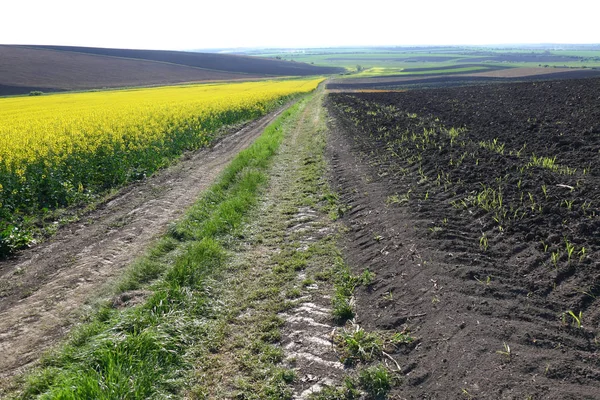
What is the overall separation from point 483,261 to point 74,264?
23.0 ft

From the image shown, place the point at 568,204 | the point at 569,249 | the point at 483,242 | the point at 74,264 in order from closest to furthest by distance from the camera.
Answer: the point at 569,249 → the point at 483,242 → the point at 568,204 → the point at 74,264

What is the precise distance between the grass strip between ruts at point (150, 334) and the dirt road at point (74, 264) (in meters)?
0.47

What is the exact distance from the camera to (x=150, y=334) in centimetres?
479

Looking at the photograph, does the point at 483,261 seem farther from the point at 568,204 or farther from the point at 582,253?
the point at 568,204

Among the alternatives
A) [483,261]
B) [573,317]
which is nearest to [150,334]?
[483,261]

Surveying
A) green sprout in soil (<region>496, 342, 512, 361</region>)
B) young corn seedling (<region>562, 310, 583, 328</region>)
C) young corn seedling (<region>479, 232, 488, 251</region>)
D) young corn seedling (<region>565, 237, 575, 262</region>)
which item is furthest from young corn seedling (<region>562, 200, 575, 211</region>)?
green sprout in soil (<region>496, 342, 512, 361</region>)

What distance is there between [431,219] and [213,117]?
20.1 metres

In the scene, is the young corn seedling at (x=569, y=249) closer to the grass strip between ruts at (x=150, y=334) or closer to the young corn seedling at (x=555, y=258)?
the young corn seedling at (x=555, y=258)

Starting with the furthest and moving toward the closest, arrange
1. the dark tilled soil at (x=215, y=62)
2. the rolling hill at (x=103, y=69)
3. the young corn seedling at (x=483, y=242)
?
the dark tilled soil at (x=215, y=62), the rolling hill at (x=103, y=69), the young corn seedling at (x=483, y=242)

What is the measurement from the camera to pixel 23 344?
513 centimetres

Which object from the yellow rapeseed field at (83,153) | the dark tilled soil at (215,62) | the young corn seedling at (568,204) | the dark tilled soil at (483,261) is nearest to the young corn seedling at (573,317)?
the dark tilled soil at (483,261)

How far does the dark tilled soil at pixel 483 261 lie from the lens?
156 inches

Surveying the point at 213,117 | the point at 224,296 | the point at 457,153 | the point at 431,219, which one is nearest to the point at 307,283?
the point at 224,296

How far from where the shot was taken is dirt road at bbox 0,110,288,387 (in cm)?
534
